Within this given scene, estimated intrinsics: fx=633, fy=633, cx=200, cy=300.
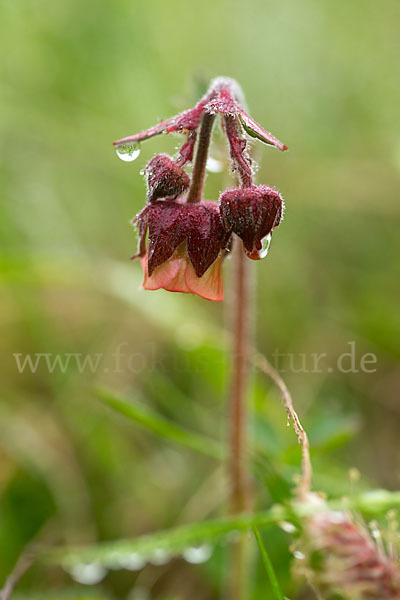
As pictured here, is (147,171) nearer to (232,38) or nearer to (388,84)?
(388,84)

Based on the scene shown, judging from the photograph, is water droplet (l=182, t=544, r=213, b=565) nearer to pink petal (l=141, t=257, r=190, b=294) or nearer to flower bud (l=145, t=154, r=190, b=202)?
pink petal (l=141, t=257, r=190, b=294)

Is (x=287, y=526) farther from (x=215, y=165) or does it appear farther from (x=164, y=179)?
(x=215, y=165)

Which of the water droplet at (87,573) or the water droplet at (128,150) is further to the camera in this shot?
the water droplet at (87,573)

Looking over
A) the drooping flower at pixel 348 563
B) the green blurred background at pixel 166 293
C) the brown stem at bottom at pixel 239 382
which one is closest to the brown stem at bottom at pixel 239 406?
the brown stem at bottom at pixel 239 382

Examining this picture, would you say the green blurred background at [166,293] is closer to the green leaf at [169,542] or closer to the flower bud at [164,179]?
the green leaf at [169,542]

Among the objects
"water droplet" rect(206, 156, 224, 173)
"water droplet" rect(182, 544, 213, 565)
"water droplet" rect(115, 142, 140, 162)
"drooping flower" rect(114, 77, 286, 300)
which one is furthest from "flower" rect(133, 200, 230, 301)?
"water droplet" rect(182, 544, 213, 565)
